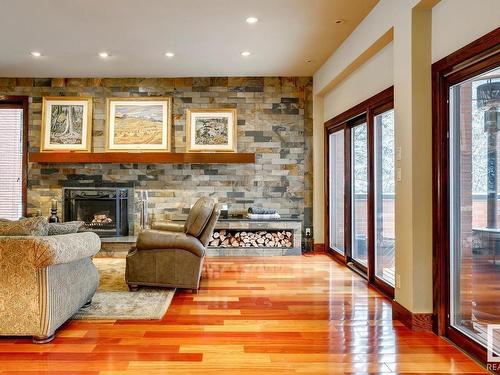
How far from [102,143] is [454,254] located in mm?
5627

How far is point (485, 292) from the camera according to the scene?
8.83 feet

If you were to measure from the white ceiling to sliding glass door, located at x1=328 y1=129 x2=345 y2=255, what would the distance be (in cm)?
122

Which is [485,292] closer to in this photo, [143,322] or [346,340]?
[346,340]

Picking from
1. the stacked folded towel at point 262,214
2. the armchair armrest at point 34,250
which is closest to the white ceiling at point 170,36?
the stacked folded towel at point 262,214

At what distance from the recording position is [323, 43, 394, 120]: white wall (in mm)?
4184

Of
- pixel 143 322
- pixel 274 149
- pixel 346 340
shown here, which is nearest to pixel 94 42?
pixel 274 149

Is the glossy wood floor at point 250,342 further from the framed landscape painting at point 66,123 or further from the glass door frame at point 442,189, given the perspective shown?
the framed landscape painting at point 66,123

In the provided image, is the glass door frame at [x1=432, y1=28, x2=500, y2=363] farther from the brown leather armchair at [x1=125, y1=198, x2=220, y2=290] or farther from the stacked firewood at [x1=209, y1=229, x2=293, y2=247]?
the stacked firewood at [x1=209, y1=229, x2=293, y2=247]

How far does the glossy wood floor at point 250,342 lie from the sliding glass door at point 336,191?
2.03 metres

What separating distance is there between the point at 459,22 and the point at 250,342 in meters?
2.63

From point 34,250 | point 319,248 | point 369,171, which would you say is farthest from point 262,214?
point 34,250

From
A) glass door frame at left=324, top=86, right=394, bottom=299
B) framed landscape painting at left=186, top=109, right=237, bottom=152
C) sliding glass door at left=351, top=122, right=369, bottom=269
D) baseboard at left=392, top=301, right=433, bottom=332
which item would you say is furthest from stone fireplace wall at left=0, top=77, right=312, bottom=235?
baseboard at left=392, top=301, right=433, bottom=332

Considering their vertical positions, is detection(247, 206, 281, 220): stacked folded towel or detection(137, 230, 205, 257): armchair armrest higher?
detection(247, 206, 281, 220): stacked folded towel

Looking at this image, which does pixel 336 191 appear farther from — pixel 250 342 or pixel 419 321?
pixel 250 342
